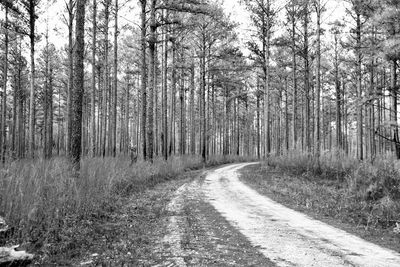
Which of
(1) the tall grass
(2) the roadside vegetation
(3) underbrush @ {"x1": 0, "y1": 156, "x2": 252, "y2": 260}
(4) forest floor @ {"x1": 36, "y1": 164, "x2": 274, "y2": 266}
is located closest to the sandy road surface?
(4) forest floor @ {"x1": 36, "y1": 164, "x2": 274, "y2": 266}

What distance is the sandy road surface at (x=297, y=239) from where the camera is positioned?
141 inches

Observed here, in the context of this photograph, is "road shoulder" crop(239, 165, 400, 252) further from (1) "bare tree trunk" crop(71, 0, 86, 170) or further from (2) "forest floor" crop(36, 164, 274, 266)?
(1) "bare tree trunk" crop(71, 0, 86, 170)

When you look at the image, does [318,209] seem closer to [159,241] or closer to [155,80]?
[159,241]

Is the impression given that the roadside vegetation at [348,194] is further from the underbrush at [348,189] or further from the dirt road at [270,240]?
the dirt road at [270,240]

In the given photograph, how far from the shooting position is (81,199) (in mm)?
5645

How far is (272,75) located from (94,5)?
18.6 meters

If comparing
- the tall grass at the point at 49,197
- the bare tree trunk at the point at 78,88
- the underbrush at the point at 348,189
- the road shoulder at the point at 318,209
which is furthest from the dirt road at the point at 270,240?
the bare tree trunk at the point at 78,88

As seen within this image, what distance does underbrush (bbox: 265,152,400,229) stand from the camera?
260 inches

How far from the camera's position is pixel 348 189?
954 cm

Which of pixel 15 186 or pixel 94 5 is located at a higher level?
pixel 94 5

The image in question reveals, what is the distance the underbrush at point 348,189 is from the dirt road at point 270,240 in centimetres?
125

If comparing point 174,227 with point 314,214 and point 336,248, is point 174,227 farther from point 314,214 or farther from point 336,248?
point 314,214

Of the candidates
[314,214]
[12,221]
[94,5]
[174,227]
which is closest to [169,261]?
[174,227]

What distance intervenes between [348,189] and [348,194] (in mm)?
509
